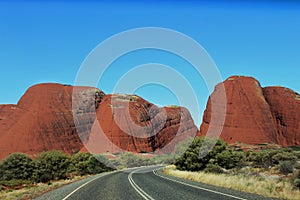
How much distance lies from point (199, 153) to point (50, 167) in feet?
99.2

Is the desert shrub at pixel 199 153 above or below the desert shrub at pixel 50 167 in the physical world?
above

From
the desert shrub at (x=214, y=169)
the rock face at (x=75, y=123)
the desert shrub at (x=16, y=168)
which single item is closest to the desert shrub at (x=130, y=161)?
the rock face at (x=75, y=123)

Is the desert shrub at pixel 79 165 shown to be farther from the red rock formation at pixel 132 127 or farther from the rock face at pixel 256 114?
the rock face at pixel 256 114

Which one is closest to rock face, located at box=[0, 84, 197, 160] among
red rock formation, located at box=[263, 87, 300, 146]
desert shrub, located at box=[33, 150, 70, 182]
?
red rock formation, located at box=[263, 87, 300, 146]

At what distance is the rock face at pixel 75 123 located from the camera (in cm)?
11438

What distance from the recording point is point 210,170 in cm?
2805

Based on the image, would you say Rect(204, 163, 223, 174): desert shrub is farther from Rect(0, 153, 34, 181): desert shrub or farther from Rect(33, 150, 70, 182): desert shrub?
Rect(0, 153, 34, 181): desert shrub

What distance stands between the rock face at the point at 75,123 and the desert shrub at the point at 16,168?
57814 millimetres

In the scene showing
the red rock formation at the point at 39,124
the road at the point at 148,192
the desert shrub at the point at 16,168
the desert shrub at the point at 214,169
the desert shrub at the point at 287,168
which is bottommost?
the desert shrub at the point at 16,168

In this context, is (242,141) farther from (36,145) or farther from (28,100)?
(28,100)

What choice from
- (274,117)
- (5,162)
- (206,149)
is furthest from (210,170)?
(274,117)

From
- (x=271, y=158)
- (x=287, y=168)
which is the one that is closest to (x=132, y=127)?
(x=271, y=158)

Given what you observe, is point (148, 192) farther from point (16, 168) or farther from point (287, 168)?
point (16, 168)

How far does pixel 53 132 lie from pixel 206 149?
321ft
